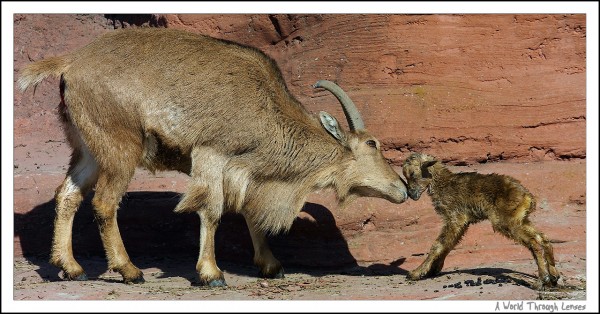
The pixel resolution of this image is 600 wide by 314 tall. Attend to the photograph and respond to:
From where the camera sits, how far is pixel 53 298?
9008 mm

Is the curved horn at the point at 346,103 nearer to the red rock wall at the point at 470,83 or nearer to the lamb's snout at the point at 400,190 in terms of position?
the lamb's snout at the point at 400,190

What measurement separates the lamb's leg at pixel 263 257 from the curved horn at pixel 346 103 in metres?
1.64

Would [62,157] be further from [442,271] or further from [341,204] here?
[442,271]

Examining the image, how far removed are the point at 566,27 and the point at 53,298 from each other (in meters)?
7.20

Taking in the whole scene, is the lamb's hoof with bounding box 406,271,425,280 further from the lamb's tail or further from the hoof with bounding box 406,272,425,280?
the lamb's tail

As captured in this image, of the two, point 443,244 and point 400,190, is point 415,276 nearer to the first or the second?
point 443,244

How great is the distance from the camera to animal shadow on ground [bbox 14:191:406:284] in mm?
11156

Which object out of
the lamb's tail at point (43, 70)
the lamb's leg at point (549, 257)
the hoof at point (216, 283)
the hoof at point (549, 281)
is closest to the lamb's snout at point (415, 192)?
the lamb's leg at point (549, 257)

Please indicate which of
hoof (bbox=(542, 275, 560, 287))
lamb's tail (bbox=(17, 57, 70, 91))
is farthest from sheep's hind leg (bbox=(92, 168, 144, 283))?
hoof (bbox=(542, 275, 560, 287))

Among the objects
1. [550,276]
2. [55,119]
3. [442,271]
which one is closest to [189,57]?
[442,271]

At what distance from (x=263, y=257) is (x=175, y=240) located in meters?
1.61

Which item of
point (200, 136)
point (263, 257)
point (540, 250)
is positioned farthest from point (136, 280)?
point (540, 250)

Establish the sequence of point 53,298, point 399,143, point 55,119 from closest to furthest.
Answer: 1. point 53,298
2. point 399,143
3. point 55,119

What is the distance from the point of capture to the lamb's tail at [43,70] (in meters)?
10.0
